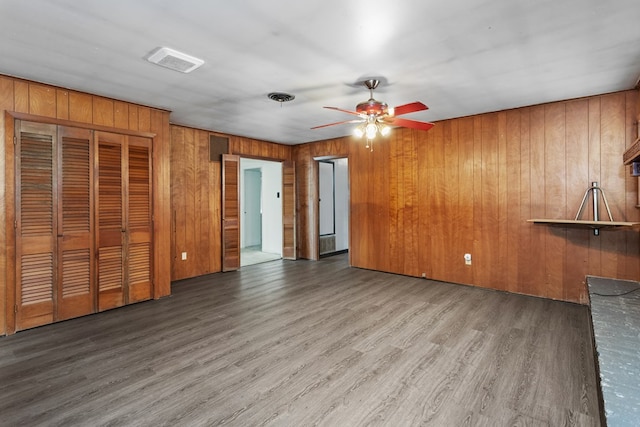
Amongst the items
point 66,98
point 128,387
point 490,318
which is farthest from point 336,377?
point 66,98

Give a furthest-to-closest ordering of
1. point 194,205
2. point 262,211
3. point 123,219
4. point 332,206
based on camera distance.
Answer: point 262,211
point 332,206
point 194,205
point 123,219

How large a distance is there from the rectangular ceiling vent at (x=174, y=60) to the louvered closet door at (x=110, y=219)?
1.51 metres

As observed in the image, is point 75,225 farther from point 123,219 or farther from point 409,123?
point 409,123

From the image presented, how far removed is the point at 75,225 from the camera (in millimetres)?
3611

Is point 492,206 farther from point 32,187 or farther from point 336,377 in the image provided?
point 32,187

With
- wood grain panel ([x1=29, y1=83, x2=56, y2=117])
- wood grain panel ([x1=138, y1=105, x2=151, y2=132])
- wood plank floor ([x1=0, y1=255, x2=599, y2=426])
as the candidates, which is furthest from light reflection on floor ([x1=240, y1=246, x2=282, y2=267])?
wood grain panel ([x1=29, y1=83, x2=56, y2=117])

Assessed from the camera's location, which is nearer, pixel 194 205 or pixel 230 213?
pixel 194 205

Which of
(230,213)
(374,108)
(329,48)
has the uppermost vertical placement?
(329,48)

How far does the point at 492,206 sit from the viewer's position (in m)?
4.58

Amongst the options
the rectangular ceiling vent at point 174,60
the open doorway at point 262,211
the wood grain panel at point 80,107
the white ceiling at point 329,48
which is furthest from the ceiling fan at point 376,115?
the open doorway at point 262,211

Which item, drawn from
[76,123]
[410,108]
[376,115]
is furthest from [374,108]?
[76,123]

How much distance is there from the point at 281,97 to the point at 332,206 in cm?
402

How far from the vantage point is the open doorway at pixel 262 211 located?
24.6ft

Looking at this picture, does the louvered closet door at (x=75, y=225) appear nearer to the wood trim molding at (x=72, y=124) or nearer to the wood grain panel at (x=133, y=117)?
the wood trim molding at (x=72, y=124)
